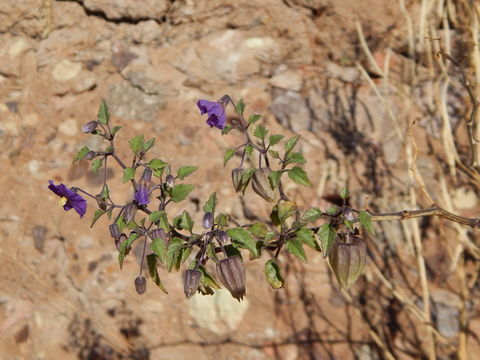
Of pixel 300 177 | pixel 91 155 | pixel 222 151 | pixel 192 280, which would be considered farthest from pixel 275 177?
pixel 222 151

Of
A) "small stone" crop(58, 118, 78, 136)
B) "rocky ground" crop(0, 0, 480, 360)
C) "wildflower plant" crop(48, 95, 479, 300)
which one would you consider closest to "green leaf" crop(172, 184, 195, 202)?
"wildflower plant" crop(48, 95, 479, 300)

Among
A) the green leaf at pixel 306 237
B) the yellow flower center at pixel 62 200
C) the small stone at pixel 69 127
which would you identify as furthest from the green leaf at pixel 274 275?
the small stone at pixel 69 127

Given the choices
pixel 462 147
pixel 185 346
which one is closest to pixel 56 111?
pixel 185 346

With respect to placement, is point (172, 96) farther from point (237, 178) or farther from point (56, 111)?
point (237, 178)

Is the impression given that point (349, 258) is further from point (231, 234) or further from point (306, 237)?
point (231, 234)

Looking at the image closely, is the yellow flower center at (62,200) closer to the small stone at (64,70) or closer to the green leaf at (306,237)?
the green leaf at (306,237)

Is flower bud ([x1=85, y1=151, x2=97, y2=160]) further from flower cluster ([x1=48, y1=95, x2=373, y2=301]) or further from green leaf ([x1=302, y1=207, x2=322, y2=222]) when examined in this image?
green leaf ([x1=302, y1=207, x2=322, y2=222])
